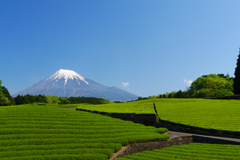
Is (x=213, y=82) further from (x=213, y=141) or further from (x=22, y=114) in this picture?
(x=22, y=114)

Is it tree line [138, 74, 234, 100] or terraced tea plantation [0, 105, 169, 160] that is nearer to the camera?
terraced tea plantation [0, 105, 169, 160]

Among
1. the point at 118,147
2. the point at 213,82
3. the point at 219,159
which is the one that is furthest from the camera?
the point at 213,82

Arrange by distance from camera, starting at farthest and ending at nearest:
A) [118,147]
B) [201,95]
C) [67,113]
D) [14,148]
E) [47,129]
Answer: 1. [201,95]
2. [67,113]
3. [47,129]
4. [118,147]
5. [14,148]

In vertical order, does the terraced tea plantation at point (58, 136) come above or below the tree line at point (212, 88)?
below

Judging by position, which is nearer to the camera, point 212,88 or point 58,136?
point 58,136

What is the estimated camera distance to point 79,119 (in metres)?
14.7

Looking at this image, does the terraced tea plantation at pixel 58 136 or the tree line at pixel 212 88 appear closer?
the terraced tea plantation at pixel 58 136

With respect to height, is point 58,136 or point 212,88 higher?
point 212,88

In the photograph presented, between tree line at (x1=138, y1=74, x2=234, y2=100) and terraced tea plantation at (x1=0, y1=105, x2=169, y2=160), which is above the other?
tree line at (x1=138, y1=74, x2=234, y2=100)

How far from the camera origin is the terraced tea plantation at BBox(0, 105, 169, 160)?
9.51 metres

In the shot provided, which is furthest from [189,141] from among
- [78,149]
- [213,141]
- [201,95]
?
[201,95]

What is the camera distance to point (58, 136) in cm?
1155

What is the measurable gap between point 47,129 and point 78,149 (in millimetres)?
3831

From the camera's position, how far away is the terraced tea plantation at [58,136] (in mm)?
9508
